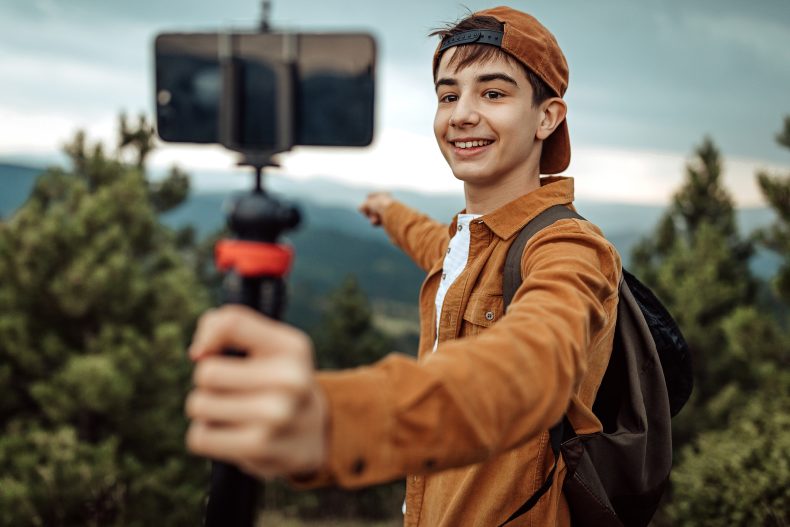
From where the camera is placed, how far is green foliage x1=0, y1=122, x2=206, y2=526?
962cm

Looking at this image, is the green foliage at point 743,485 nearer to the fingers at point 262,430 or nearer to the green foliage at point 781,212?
the green foliage at point 781,212

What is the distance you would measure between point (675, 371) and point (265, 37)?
2025 mm

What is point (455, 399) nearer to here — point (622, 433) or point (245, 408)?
point (245, 408)

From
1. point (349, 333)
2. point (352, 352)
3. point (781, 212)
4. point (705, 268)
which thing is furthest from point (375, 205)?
point (349, 333)

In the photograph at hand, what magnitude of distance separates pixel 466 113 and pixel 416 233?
55.2 inches

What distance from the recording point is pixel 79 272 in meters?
10.3

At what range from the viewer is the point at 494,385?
990 mm

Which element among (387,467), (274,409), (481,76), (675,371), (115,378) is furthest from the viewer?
(115,378)

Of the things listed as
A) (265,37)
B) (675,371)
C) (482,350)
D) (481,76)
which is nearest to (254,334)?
(482,350)

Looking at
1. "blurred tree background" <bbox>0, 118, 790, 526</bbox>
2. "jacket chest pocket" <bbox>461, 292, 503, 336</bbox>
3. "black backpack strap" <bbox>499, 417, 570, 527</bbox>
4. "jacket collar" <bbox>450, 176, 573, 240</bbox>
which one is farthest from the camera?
"blurred tree background" <bbox>0, 118, 790, 526</bbox>

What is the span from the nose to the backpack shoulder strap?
41 centimetres

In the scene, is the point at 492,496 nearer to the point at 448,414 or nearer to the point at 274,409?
the point at 448,414

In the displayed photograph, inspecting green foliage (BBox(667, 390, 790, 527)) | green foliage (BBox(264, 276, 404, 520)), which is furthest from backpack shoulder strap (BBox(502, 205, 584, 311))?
green foliage (BBox(264, 276, 404, 520))

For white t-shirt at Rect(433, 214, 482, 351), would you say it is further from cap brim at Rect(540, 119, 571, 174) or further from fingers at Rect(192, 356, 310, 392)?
fingers at Rect(192, 356, 310, 392)
